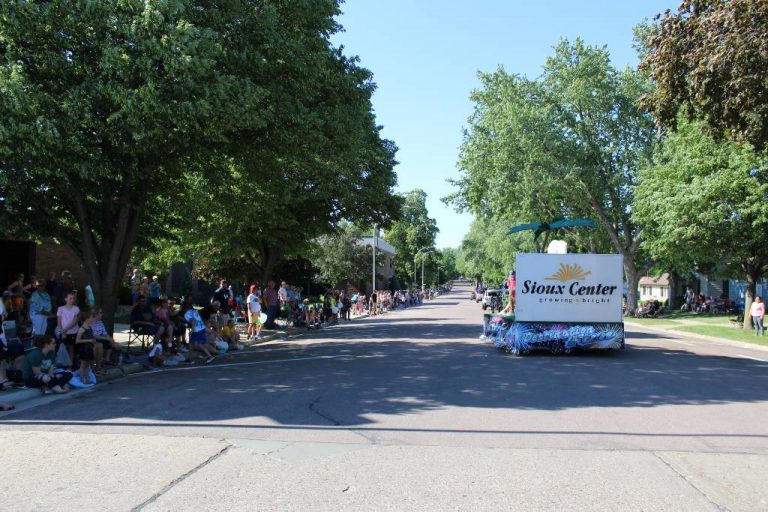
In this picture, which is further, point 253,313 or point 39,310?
point 253,313

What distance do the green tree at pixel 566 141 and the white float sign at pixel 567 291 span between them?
70.6 feet

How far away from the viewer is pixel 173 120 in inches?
414

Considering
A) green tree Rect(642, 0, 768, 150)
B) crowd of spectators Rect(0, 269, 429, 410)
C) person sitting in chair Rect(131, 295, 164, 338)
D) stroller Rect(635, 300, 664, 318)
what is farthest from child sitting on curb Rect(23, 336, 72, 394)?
stroller Rect(635, 300, 664, 318)

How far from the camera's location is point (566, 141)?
36688 mm

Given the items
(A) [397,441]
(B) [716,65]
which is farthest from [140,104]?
(B) [716,65]

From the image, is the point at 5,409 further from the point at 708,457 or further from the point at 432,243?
the point at 432,243

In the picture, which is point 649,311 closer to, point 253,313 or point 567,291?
point 567,291

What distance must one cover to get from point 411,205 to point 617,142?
68627 millimetres

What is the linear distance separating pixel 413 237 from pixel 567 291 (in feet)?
280

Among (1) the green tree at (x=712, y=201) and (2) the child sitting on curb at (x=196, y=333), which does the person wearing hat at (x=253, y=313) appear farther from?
(1) the green tree at (x=712, y=201)

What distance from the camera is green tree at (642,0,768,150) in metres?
11.6

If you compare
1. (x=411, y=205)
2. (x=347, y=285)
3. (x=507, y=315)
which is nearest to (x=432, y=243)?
(x=411, y=205)

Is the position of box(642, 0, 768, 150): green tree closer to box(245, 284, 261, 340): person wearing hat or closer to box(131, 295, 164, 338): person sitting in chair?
box(131, 295, 164, 338): person sitting in chair

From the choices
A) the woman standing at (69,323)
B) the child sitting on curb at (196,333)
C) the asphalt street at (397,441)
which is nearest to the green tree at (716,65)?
the asphalt street at (397,441)
